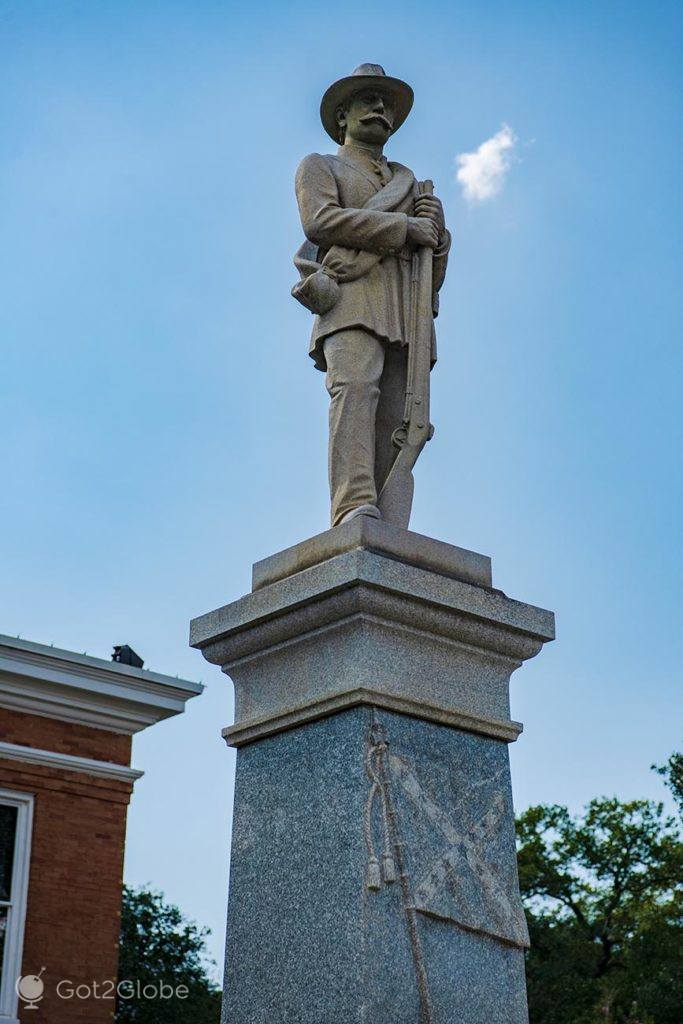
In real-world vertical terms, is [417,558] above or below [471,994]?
above

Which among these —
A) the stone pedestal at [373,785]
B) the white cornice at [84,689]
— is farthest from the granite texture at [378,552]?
the white cornice at [84,689]

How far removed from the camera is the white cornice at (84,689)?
1367 cm

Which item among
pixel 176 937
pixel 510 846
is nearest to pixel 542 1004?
pixel 176 937

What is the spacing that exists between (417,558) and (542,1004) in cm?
3200

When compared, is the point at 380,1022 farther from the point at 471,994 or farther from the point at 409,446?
the point at 409,446

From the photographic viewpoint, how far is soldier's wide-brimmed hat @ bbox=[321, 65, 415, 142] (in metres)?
6.11

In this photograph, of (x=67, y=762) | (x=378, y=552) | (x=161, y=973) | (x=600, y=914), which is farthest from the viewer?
(x=600, y=914)

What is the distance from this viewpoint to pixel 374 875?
4.52 meters

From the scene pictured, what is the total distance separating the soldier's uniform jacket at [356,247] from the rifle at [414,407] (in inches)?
1.9

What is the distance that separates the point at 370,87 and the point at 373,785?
338 cm

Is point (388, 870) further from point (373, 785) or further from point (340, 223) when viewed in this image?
point (340, 223)

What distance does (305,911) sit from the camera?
15.5 feet

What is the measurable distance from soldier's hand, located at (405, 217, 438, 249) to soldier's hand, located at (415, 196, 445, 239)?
70 mm

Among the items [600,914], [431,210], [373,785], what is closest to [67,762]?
[431,210]
